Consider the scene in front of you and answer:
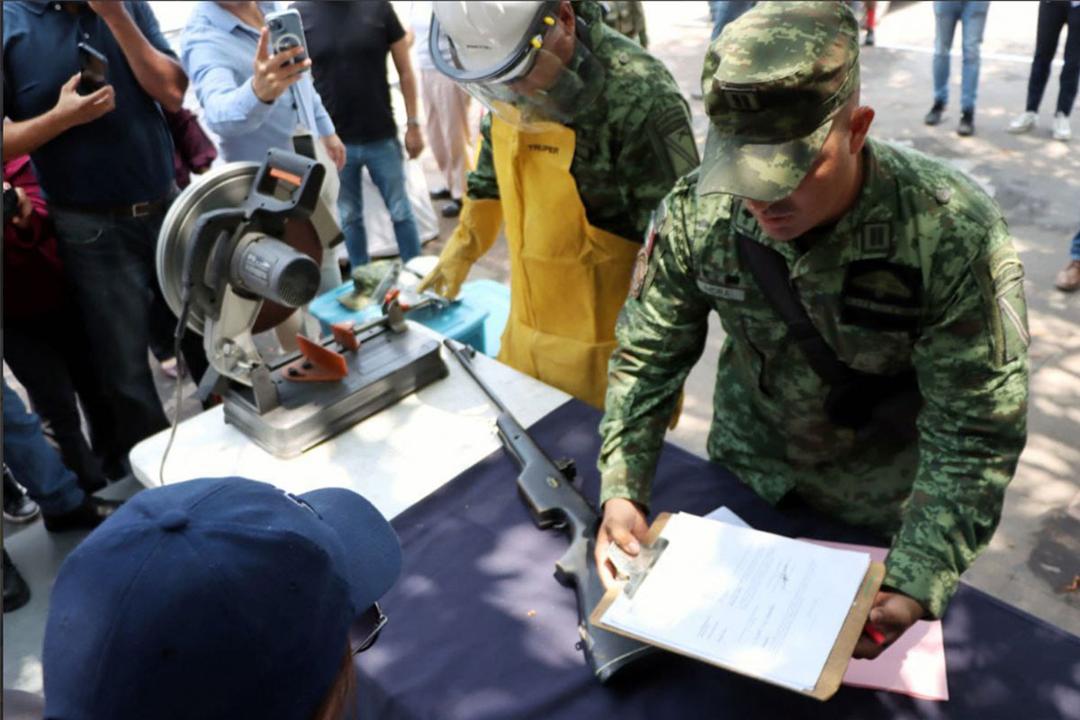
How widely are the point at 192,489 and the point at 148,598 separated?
0.17 meters

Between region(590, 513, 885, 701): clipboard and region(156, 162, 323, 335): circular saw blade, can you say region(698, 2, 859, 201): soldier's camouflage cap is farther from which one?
region(156, 162, 323, 335): circular saw blade

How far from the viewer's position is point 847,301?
1.36 metres

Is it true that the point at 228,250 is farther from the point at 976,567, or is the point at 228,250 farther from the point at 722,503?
the point at 976,567

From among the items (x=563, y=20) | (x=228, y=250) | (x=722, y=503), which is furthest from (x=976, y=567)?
(x=228, y=250)

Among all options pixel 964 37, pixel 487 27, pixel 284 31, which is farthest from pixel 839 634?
pixel 964 37

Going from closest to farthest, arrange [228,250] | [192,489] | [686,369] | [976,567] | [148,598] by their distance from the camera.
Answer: [148,598] < [192,489] < [686,369] < [228,250] < [976,567]

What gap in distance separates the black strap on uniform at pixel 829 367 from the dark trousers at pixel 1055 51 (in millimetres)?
4219

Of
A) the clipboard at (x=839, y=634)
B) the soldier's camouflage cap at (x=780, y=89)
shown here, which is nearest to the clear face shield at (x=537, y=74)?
the soldier's camouflage cap at (x=780, y=89)

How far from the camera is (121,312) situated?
9.14 feet

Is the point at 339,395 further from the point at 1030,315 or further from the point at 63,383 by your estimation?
the point at 1030,315

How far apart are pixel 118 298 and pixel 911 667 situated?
8.33 ft

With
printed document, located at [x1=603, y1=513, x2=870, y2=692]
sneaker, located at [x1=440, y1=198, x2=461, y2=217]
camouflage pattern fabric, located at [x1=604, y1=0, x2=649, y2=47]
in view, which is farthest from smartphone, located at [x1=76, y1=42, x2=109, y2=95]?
sneaker, located at [x1=440, y1=198, x2=461, y2=217]

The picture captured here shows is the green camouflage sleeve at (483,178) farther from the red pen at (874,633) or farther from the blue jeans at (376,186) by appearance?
the blue jeans at (376,186)

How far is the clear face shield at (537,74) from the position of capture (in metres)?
1.72
